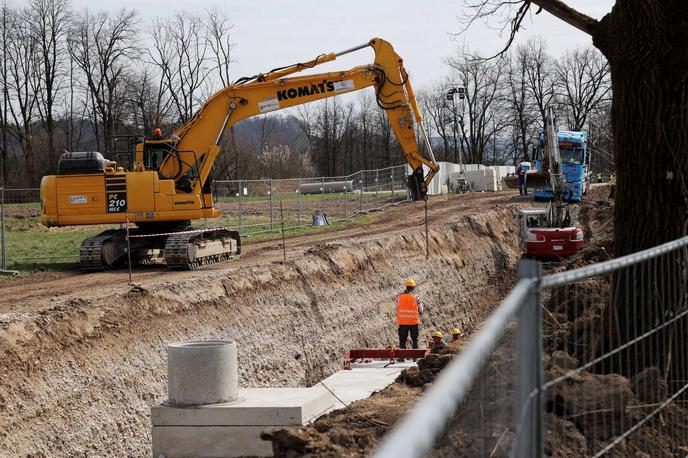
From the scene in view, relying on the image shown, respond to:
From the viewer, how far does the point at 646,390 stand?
646cm

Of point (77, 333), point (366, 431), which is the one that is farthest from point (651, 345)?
point (77, 333)

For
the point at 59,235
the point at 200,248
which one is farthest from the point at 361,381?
the point at 59,235

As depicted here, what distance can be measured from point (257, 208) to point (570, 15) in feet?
99.7

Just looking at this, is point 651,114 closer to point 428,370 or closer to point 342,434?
point 342,434

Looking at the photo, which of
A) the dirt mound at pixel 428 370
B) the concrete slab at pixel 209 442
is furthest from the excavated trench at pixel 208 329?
the dirt mound at pixel 428 370

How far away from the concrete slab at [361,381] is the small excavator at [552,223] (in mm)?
13356

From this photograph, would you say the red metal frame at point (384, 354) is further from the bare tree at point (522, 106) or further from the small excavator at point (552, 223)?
the bare tree at point (522, 106)

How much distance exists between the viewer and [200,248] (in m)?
21.5

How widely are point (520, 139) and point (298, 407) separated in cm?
8018

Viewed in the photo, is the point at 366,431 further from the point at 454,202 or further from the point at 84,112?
the point at 84,112

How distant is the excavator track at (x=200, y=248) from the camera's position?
20.6 m

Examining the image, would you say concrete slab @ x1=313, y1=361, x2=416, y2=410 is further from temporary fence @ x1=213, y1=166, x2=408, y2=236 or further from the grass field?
temporary fence @ x1=213, y1=166, x2=408, y2=236

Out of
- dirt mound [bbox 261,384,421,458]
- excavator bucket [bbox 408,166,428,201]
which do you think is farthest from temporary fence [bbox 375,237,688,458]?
excavator bucket [bbox 408,166,428,201]

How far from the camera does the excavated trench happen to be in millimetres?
13609
